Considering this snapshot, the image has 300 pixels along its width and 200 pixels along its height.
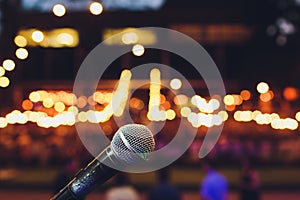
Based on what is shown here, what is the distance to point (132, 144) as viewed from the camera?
2.38m

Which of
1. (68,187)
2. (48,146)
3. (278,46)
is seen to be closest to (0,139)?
(48,146)

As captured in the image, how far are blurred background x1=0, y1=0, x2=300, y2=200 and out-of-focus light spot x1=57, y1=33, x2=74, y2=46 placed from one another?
4 cm

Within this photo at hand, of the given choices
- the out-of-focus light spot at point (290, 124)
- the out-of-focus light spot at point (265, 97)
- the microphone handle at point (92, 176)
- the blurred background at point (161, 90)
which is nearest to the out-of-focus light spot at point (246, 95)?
the blurred background at point (161, 90)

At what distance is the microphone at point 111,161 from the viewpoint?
2346 millimetres

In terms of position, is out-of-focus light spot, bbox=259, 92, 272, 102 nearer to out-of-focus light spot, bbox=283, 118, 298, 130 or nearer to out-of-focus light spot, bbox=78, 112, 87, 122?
out-of-focus light spot, bbox=283, 118, 298, 130

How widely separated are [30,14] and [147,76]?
543cm

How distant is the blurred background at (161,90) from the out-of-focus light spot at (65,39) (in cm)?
4

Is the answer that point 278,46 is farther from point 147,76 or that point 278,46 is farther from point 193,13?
point 147,76

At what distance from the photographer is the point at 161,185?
829cm

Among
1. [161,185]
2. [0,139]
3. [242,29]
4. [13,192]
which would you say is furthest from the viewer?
[242,29]

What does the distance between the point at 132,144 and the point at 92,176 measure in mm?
172

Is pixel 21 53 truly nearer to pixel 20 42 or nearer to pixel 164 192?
pixel 20 42

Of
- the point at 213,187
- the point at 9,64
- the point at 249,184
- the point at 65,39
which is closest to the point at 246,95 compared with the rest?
the point at 65,39

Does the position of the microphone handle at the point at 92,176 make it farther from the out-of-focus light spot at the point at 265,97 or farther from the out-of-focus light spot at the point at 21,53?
the out-of-focus light spot at the point at 265,97
